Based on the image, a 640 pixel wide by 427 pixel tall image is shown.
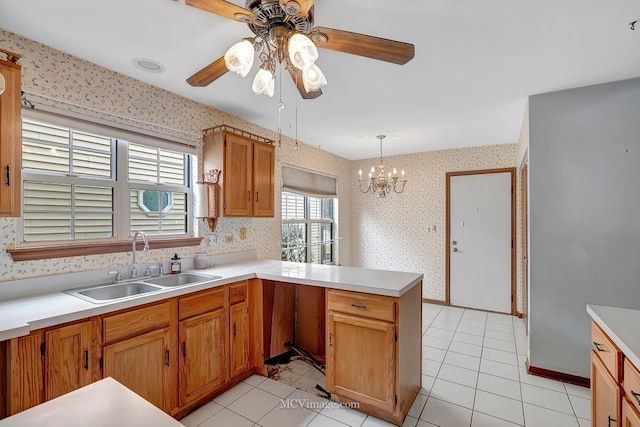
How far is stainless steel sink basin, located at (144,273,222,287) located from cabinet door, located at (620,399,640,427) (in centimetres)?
226

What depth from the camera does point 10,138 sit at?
1463 mm

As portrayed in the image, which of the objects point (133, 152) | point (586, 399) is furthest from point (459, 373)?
point (133, 152)

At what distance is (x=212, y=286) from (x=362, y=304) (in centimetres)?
108

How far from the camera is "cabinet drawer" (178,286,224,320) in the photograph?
1.97 m

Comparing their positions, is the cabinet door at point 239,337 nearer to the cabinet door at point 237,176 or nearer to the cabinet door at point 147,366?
the cabinet door at point 147,366

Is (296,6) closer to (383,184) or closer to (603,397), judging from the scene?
(603,397)

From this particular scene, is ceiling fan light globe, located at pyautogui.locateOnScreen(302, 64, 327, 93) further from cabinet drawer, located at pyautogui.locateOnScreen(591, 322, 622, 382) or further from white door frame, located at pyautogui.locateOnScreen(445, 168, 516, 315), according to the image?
white door frame, located at pyautogui.locateOnScreen(445, 168, 516, 315)

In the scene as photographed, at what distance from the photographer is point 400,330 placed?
1.91 meters

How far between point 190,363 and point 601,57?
134 inches

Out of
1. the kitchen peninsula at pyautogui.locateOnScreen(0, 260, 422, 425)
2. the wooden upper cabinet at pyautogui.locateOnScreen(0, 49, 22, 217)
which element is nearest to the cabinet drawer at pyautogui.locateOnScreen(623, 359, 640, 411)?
the kitchen peninsula at pyautogui.locateOnScreen(0, 260, 422, 425)

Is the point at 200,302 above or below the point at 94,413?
below

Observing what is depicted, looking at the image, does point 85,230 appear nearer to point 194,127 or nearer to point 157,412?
point 194,127

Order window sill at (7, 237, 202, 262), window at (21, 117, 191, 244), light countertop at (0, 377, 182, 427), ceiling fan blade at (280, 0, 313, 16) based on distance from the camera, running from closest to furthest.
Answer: light countertop at (0, 377, 182, 427) < ceiling fan blade at (280, 0, 313, 16) < window sill at (7, 237, 202, 262) < window at (21, 117, 191, 244)

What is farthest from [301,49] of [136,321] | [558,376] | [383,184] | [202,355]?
[558,376]
